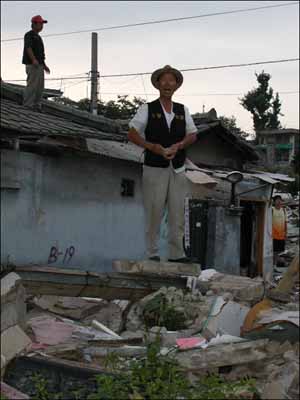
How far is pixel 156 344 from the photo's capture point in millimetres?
4449

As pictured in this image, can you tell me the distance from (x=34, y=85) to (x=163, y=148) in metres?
5.24

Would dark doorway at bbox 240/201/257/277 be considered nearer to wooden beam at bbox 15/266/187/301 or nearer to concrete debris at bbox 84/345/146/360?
wooden beam at bbox 15/266/187/301

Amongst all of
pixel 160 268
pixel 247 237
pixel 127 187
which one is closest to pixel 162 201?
pixel 160 268

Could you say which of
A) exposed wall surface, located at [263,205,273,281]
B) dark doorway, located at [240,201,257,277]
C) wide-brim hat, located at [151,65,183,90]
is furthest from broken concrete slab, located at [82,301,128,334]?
exposed wall surface, located at [263,205,273,281]

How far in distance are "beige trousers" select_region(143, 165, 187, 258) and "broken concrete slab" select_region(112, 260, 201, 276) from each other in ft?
0.54

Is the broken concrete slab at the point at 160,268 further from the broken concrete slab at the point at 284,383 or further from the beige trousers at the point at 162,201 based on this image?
the broken concrete slab at the point at 284,383

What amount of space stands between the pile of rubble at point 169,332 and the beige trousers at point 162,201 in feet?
1.65

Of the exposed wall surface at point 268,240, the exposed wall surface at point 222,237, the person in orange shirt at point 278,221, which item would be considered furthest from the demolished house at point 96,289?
the exposed wall surface at point 268,240

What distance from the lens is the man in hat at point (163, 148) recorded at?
608cm

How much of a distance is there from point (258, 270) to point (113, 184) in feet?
→ 21.7

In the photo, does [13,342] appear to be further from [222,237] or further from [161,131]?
[222,237]

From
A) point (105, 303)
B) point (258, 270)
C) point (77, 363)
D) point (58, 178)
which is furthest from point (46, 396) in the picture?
point (258, 270)

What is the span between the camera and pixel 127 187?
11344mm

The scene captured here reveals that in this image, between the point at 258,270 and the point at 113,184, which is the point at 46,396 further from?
the point at 258,270
